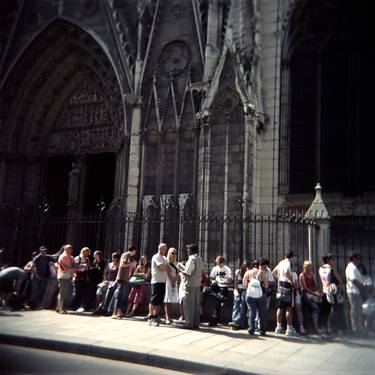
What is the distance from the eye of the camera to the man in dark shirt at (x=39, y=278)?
10812mm

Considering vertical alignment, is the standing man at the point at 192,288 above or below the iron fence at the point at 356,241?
below

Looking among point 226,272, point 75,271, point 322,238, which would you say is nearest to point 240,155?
point 322,238

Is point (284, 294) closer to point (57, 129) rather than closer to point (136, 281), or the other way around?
point (136, 281)

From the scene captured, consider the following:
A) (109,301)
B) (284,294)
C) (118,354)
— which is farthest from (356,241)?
(118,354)

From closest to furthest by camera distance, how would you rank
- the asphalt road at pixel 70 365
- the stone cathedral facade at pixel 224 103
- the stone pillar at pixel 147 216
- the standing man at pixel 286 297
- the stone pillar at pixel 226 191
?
the asphalt road at pixel 70 365 → the standing man at pixel 286 297 → the stone pillar at pixel 226 191 → the stone cathedral facade at pixel 224 103 → the stone pillar at pixel 147 216

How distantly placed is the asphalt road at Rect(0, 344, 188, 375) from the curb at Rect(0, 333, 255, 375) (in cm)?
10

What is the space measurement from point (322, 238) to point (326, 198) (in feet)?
10.5

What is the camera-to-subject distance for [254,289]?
26.8 feet

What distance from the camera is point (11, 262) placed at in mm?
16969

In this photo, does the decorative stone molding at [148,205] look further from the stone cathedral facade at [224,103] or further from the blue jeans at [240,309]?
the blue jeans at [240,309]

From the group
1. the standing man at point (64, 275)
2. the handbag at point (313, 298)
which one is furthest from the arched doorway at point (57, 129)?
the handbag at point (313, 298)

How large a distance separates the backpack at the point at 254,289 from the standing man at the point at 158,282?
1.55 m

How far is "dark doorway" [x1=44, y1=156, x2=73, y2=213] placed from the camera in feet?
62.5

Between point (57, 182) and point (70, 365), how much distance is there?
47.2ft
